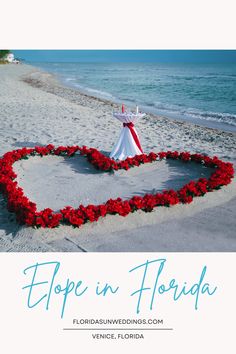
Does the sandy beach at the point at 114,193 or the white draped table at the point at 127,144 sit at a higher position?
the white draped table at the point at 127,144

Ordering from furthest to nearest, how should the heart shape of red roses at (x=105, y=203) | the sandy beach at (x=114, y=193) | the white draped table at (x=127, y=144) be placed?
the white draped table at (x=127, y=144) < the heart shape of red roses at (x=105, y=203) < the sandy beach at (x=114, y=193)

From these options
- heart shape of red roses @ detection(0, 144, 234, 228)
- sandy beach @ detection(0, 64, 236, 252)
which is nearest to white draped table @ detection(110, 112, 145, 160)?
heart shape of red roses @ detection(0, 144, 234, 228)

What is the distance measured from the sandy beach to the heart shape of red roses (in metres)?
0.13

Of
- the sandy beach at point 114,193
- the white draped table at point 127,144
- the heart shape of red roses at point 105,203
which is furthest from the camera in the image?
the white draped table at point 127,144

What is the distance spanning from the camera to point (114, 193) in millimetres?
6781

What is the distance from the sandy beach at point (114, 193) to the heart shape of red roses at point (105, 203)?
0.13 metres

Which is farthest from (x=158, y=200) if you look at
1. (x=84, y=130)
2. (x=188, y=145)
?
(x=84, y=130)

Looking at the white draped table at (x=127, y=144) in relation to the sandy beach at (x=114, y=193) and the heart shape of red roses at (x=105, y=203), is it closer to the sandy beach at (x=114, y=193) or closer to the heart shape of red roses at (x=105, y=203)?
the heart shape of red roses at (x=105, y=203)

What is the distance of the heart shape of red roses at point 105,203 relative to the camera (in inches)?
211

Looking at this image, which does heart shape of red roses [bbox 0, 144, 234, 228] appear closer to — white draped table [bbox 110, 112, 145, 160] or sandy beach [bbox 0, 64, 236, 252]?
sandy beach [bbox 0, 64, 236, 252]

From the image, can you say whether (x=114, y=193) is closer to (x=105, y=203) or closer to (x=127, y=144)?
(x=105, y=203)

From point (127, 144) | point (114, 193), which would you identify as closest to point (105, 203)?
point (114, 193)

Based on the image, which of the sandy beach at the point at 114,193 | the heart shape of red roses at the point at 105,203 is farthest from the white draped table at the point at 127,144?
the sandy beach at the point at 114,193

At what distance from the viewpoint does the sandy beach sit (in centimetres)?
515
